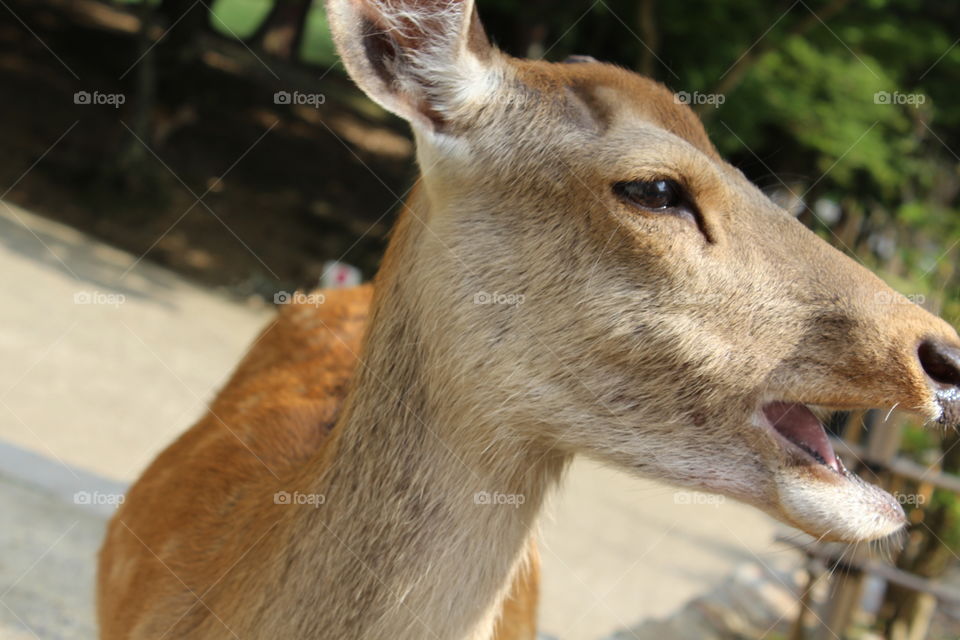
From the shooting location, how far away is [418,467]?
Result: 2.38m

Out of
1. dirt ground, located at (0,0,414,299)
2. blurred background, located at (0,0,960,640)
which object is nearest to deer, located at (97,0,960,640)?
blurred background, located at (0,0,960,640)

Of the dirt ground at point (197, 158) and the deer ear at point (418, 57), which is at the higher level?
the deer ear at point (418, 57)

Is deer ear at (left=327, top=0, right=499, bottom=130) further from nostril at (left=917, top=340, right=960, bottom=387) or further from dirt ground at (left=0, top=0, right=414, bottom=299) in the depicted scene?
dirt ground at (left=0, top=0, right=414, bottom=299)

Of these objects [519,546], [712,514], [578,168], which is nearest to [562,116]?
[578,168]

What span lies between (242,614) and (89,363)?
219 inches

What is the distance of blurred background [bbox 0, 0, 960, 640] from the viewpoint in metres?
5.55

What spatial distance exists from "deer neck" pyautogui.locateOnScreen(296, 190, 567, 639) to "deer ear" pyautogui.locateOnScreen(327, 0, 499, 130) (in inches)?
13.4

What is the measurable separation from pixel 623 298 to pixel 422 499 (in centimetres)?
63

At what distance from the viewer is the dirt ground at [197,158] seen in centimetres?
1272

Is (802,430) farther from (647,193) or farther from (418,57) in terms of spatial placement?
(418,57)

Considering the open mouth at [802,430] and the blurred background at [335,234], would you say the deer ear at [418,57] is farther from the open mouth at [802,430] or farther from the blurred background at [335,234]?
the open mouth at [802,430]

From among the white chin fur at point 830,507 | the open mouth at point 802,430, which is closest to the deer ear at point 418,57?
the open mouth at point 802,430

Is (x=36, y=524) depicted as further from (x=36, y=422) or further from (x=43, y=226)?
(x=43, y=226)

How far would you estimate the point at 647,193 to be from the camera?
231 centimetres
